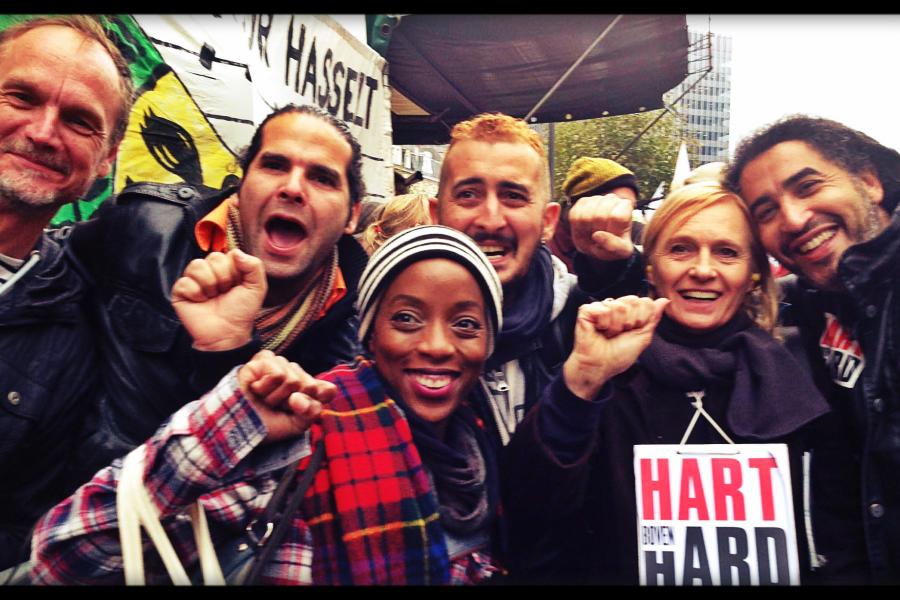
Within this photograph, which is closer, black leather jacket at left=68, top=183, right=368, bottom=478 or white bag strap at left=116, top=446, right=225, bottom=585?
white bag strap at left=116, top=446, right=225, bottom=585

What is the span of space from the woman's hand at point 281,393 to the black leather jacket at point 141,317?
0.12m

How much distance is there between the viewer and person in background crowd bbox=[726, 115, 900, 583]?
1677 mm

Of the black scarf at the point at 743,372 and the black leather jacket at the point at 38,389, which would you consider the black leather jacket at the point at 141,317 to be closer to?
the black leather jacket at the point at 38,389

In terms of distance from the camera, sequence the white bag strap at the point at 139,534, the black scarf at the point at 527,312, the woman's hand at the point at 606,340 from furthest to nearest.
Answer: the black scarf at the point at 527,312
the woman's hand at the point at 606,340
the white bag strap at the point at 139,534

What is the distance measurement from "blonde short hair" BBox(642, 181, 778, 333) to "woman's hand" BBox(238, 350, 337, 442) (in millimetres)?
1000

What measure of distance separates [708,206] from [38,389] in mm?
1833

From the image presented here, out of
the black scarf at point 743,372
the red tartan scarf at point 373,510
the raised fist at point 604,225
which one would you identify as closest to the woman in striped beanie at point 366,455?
the red tartan scarf at point 373,510

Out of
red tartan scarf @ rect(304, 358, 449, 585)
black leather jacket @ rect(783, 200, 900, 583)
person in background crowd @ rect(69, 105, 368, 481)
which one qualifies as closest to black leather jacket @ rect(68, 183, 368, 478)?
person in background crowd @ rect(69, 105, 368, 481)

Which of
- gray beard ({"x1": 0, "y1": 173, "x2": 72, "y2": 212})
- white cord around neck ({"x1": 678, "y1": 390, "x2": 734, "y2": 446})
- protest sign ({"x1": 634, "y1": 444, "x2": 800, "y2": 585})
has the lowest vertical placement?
protest sign ({"x1": 634, "y1": 444, "x2": 800, "y2": 585})

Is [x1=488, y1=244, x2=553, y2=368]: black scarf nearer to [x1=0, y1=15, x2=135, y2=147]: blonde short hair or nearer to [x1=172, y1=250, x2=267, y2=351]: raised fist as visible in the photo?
[x1=172, y1=250, x2=267, y2=351]: raised fist

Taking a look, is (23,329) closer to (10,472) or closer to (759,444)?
(10,472)

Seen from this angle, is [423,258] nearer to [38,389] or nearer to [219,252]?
[219,252]

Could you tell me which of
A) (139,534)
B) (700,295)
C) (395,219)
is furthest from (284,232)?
(700,295)

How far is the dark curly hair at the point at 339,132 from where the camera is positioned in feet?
5.65
